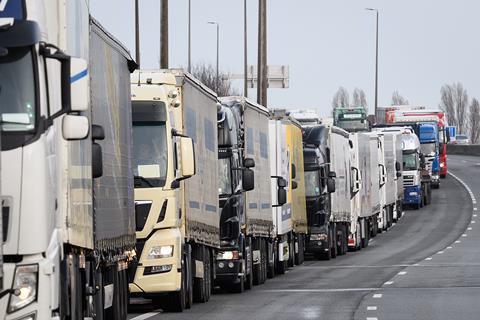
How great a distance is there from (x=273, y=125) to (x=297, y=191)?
3.58 metres

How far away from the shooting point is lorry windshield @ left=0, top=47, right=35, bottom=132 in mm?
11922

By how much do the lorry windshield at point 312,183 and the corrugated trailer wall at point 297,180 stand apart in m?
1.84

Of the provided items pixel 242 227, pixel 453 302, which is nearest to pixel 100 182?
pixel 453 302

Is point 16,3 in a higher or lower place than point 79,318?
higher

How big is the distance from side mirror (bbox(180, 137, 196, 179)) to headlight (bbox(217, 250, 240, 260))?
5718 millimetres

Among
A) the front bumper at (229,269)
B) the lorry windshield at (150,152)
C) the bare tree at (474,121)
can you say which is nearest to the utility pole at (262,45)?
the front bumper at (229,269)

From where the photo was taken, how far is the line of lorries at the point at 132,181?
38.9 feet

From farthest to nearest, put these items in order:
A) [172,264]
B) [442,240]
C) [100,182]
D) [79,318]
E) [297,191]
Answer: [442,240], [297,191], [172,264], [100,182], [79,318]

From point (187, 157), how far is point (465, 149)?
383 feet

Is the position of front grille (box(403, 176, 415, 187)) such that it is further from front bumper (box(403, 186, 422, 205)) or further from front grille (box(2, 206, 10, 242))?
front grille (box(2, 206, 10, 242))

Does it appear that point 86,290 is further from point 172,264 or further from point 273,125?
point 273,125

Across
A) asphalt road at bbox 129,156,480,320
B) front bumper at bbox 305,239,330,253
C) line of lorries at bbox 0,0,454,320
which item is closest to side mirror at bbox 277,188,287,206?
Result: line of lorries at bbox 0,0,454,320

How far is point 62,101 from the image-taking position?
11.8 metres

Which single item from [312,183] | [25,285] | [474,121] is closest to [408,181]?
[312,183]
